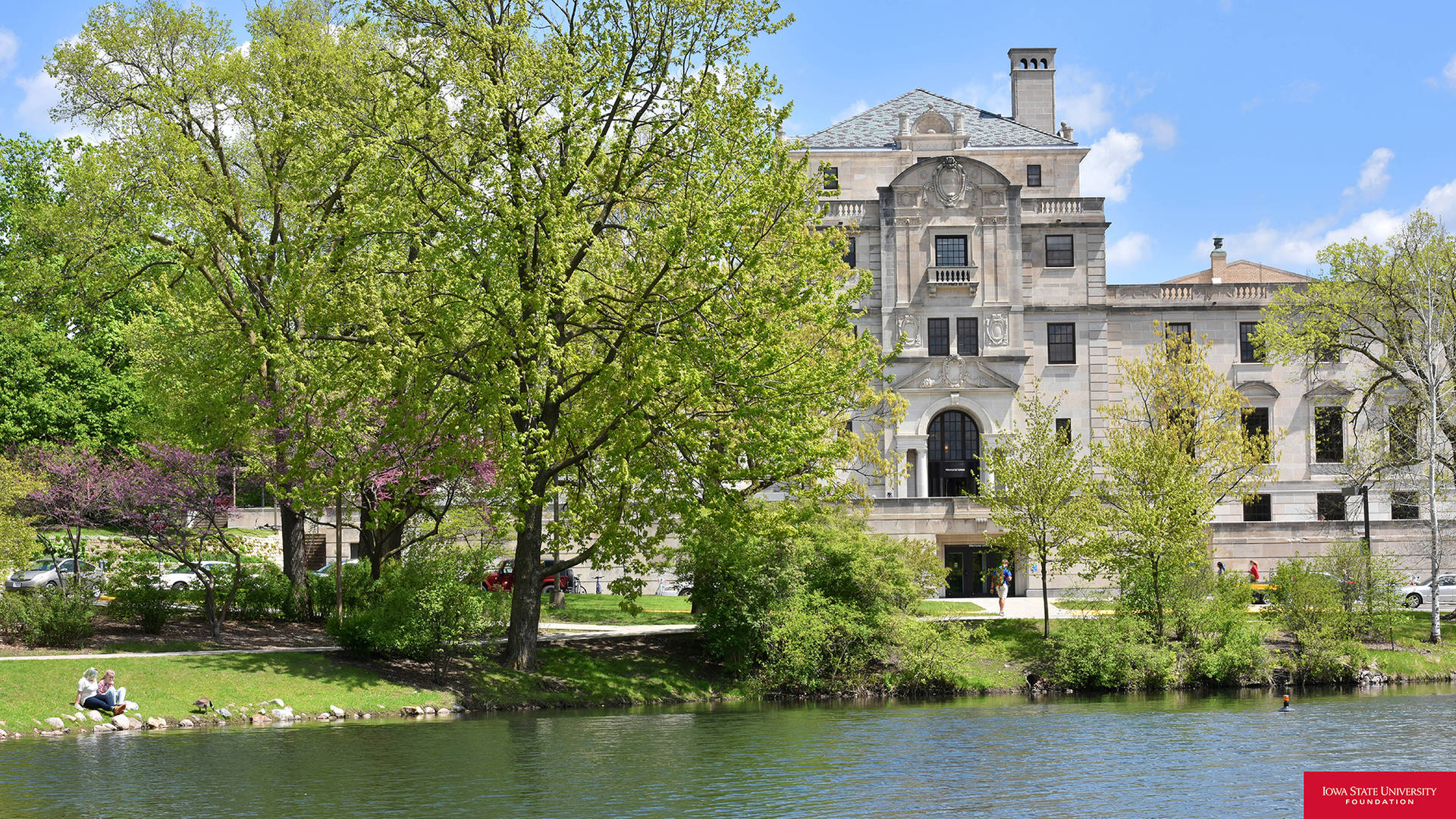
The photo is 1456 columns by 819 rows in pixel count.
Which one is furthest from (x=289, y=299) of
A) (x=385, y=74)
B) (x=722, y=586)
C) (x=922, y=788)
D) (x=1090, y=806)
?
(x=1090, y=806)

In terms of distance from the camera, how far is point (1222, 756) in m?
22.7

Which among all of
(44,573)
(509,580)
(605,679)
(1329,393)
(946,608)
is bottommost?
(605,679)

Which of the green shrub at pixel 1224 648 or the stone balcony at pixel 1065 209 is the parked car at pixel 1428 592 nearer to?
the green shrub at pixel 1224 648

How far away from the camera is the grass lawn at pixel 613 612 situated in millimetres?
42156

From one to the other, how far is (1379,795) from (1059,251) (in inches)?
1815

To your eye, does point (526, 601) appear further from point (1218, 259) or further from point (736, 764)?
point (1218, 259)

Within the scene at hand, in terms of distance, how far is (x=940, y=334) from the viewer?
59562 millimetres

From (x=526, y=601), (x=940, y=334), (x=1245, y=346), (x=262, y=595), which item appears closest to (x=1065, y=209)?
(x=940, y=334)

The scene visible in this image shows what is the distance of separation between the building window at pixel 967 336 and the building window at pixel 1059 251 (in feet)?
16.5

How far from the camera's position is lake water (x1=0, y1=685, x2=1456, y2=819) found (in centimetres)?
1830

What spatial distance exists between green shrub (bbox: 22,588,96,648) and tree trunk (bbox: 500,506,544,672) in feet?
33.5

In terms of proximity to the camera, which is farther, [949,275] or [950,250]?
[950,250]

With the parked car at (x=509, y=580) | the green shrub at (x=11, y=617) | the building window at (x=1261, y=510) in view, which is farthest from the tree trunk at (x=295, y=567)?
the building window at (x=1261, y=510)

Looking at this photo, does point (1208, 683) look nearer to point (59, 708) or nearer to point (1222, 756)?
point (1222, 756)
